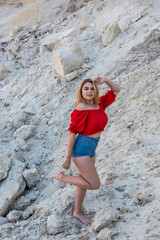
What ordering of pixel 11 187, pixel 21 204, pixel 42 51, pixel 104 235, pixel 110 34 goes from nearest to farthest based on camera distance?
pixel 104 235, pixel 21 204, pixel 11 187, pixel 110 34, pixel 42 51

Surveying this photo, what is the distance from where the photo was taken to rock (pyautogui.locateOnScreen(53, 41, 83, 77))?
669cm

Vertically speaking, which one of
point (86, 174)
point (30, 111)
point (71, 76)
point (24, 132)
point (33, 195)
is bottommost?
point (33, 195)

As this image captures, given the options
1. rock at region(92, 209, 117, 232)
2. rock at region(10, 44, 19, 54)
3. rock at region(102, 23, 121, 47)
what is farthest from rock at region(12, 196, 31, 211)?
rock at region(10, 44, 19, 54)

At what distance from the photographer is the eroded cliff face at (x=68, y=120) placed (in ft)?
10.3

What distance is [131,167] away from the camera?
3.77 m

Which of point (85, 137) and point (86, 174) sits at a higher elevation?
point (85, 137)

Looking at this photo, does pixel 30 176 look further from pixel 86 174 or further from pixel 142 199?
pixel 142 199

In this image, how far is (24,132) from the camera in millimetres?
5949

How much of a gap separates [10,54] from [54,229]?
720cm

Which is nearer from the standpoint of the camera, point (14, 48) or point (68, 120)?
point (68, 120)

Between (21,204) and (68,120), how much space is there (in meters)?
2.40

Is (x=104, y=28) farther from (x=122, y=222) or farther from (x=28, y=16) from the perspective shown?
(x=122, y=222)

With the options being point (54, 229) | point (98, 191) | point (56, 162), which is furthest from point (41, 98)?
point (54, 229)

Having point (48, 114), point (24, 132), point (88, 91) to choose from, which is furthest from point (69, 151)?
point (48, 114)
